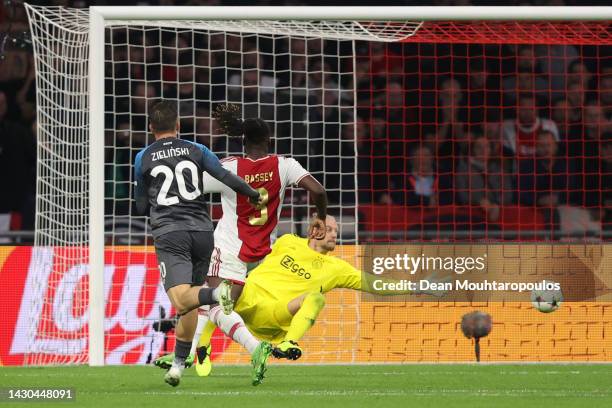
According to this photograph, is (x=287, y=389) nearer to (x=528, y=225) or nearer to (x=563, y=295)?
(x=563, y=295)

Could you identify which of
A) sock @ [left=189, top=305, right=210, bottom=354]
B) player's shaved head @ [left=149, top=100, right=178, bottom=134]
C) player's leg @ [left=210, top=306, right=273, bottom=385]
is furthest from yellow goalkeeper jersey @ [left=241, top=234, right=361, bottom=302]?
player's shaved head @ [left=149, top=100, right=178, bottom=134]

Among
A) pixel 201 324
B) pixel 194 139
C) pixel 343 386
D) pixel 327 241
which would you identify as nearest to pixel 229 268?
pixel 201 324

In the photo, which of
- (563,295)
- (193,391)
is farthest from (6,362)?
(563,295)

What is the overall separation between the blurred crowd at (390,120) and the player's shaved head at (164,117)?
3.95 m

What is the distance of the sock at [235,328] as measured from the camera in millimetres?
9367

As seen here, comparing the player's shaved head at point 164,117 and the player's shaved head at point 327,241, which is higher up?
the player's shaved head at point 164,117

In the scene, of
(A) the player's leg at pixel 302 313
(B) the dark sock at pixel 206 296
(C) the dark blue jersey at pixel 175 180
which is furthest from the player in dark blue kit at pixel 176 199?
(A) the player's leg at pixel 302 313

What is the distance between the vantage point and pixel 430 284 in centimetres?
1202

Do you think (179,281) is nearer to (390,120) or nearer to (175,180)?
(175,180)

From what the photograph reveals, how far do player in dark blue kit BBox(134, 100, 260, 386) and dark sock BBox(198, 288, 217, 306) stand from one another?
0.18 metres

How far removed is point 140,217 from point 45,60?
180cm

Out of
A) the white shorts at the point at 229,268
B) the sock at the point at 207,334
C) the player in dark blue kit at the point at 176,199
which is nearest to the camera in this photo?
the player in dark blue kit at the point at 176,199

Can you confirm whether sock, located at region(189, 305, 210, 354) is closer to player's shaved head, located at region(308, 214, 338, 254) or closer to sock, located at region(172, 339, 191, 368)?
player's shaved head, located at region(308, 214, 338, 254)

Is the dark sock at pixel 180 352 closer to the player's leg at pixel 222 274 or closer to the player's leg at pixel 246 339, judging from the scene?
the player's leg at pixel 246 339
